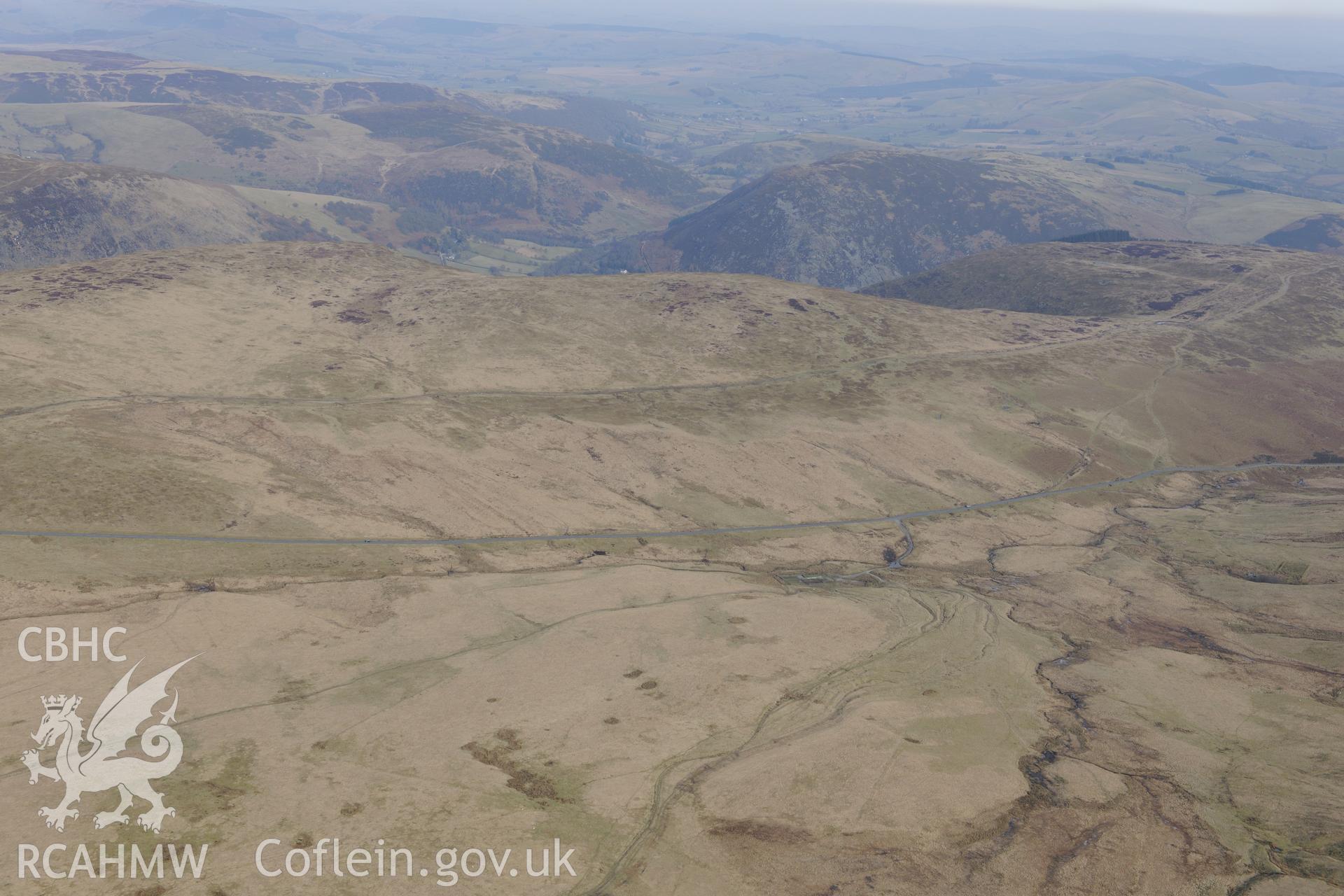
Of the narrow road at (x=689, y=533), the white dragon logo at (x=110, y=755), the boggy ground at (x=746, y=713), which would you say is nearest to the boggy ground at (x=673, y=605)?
the boggy ground at (x=746, y=713)

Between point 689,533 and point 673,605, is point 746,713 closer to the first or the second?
point 673,605

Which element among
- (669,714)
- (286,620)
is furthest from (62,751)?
(669,714)

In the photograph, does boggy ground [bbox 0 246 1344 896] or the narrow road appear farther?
the narrow road

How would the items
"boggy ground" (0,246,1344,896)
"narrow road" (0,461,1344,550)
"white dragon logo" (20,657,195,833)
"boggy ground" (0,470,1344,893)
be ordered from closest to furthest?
1. "white dragon logo" (20,657,195,833)
2. "boggy ground" (0,470,1344,893)
3. "boggy ground" (0,246,1344,896)
4. "narrow road" (0,461,1344,550)

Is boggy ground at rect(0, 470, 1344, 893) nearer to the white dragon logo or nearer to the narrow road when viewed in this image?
the white dragon logo

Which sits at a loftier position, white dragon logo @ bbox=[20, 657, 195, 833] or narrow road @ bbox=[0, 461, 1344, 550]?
white dragon logo @ bbox=[20, 657, 195, 833]

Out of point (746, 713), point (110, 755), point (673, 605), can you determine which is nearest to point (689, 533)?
point (673, 605)

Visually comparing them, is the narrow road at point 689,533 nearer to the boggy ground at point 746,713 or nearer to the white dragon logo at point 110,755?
the boggy ground at point 746,713

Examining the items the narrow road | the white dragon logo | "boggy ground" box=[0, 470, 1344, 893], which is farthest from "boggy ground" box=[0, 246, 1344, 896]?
the narrow road

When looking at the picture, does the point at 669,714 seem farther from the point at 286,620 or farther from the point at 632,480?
the point at 632,480
